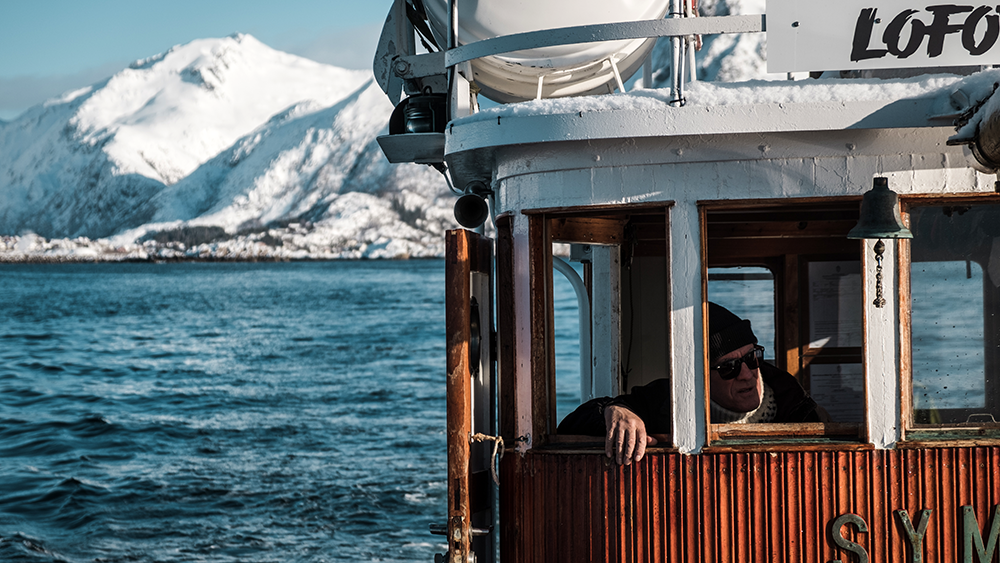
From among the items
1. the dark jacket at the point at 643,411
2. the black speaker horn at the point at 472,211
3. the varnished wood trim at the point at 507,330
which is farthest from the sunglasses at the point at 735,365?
the black speaker horn at the point at 472,211

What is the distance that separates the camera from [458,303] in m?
4.66

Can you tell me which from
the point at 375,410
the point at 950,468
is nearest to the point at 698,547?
the point at 950,468

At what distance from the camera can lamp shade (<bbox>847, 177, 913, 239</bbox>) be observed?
13.4ft

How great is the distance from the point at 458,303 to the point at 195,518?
1659cm

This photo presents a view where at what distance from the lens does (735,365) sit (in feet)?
15.9

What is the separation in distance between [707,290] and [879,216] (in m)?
0.93

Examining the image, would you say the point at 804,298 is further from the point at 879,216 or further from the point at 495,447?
the point at 495,447

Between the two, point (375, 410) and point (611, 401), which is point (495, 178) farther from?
point (375, 410)

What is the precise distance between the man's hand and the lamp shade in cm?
126

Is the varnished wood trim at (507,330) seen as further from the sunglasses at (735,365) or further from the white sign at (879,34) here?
the white sign at (879,34)

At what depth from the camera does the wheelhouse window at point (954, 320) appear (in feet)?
15.2

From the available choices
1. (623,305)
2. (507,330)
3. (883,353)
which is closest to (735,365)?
(883,353)

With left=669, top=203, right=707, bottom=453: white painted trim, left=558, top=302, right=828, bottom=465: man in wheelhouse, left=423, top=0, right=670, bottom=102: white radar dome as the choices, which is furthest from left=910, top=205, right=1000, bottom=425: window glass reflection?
left=423, top=0, right=670, bottom=102: white radar dome

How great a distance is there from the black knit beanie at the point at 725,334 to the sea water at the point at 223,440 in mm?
12065
